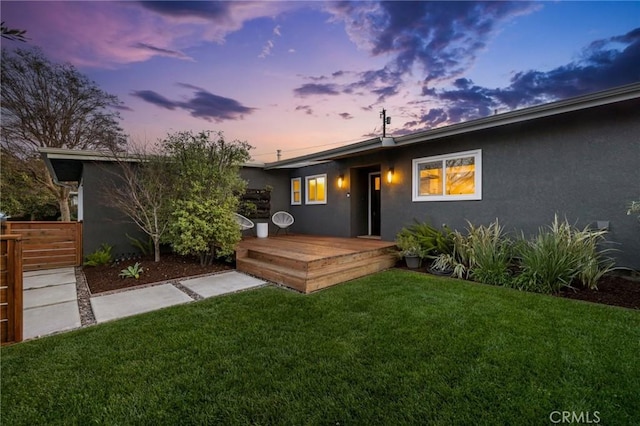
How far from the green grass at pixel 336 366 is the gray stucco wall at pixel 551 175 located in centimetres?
199

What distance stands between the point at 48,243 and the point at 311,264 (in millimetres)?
6762

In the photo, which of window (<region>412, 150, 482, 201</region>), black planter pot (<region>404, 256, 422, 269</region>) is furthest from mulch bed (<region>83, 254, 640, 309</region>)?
window (<region>412, 150, 482, 201</region>)

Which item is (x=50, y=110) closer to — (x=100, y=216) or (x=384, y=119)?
(x=100, y=216)

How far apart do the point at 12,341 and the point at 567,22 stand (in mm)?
11100

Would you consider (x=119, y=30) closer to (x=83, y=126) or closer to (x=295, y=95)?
(x=295, y=95)

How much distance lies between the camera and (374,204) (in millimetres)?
9406

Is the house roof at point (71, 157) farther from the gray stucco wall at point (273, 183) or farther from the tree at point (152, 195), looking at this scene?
the gray stucco wall at point (273, 183)

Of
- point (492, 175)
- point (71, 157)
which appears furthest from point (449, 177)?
point (71, 157)

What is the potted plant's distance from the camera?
604 centimetres

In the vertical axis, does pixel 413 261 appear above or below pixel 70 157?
below

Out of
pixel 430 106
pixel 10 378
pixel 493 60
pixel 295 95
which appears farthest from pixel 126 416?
pixel 430 106

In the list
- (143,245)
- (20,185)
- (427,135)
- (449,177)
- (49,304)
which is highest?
(427,135)

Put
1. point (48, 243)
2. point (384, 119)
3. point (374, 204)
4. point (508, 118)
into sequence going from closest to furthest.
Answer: point (508, 118), point (48, 243), point (374, 204), point (384, 119)

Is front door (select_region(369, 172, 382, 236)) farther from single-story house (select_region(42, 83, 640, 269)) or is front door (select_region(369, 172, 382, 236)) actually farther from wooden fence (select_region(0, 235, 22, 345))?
wooden fence (select_region(0, 235, 22, 345))
